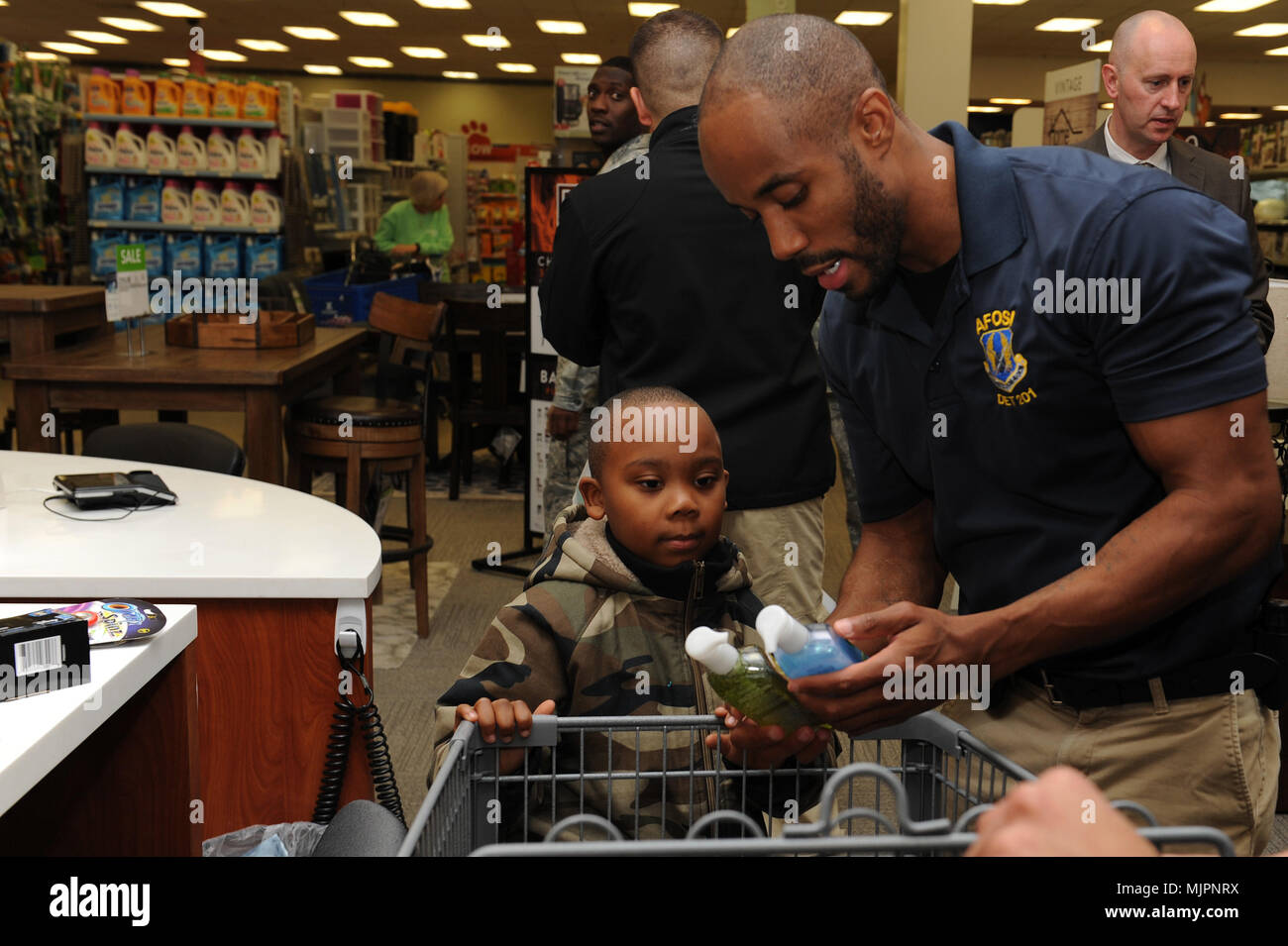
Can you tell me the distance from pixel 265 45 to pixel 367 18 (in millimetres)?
3160

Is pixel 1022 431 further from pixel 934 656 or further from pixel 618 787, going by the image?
pixel 618 787

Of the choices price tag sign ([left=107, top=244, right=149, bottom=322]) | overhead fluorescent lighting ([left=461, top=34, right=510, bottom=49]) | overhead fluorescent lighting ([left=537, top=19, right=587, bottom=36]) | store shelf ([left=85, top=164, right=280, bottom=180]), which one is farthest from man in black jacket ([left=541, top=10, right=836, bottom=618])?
overhead fluorescent lighting ([left=461, top=34, right=510, bottom=49])

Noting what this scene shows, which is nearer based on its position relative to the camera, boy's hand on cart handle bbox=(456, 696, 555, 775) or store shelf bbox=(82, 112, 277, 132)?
boy's hand on cart handle bbox=(456, 696, 555, 775)

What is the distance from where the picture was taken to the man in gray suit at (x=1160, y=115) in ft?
11.9

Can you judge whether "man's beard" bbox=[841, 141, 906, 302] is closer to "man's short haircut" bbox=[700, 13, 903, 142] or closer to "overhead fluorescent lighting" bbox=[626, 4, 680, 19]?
"man's short haircut" bbox=[700, 13, 903, 142]

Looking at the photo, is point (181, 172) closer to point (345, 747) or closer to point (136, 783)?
point (345, 747)

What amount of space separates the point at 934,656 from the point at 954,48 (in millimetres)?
6331

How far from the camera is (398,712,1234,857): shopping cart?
698mm

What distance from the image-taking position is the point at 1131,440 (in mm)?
1281

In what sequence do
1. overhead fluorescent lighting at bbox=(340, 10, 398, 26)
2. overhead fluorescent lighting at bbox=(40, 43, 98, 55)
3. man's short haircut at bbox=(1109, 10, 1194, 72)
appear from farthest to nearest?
1. overhead fluorescent lighting at bbox=(40, 43, 98, 55)
2. overhead fluorescent lighting at bbox=(340, 10, 398, 26)
3. man's short haircut at bbox=(1109, 10, 1194, 72)
